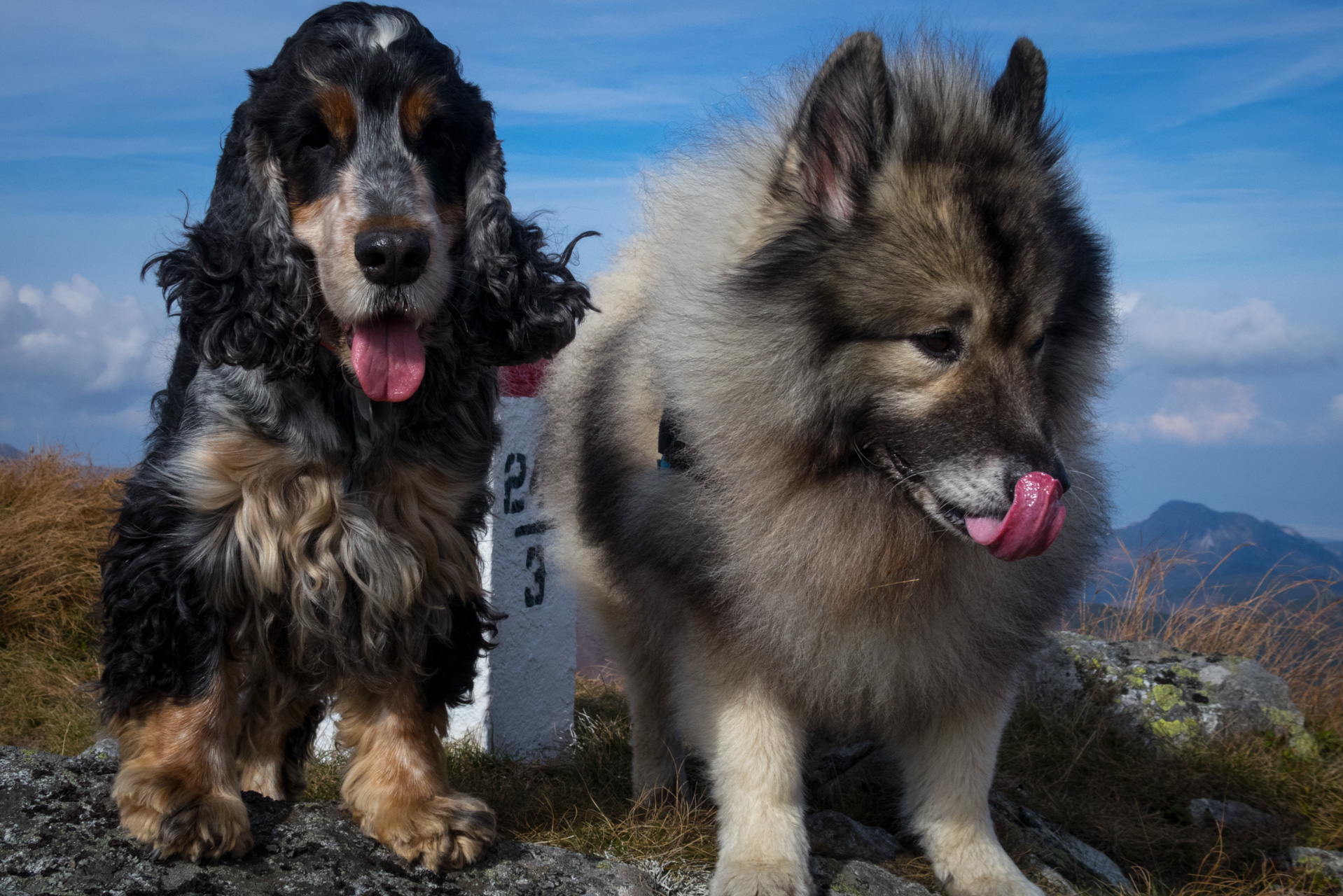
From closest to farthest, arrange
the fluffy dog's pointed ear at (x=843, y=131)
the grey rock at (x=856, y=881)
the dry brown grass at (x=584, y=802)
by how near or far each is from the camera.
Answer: the fluffy dog's pointed ear at (x=843, y=131) → the grey rock at (x=856, y=881) → the dry brown grass at (x=584, y=802)

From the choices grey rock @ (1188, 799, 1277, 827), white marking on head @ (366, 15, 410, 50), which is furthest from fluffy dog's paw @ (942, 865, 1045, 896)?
white marking on head @ (366, 15, 410, 50)

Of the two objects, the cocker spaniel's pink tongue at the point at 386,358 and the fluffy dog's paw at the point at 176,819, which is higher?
the cocker spaniel's pink tongue at the point at 386,358

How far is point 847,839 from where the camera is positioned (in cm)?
357

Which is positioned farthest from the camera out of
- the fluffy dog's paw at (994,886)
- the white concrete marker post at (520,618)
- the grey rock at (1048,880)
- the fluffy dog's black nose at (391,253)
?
the white concrete marker post at (520,618)

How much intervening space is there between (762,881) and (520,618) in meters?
2.48

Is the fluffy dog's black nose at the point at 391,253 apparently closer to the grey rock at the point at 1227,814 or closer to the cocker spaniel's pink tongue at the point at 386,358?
the cocker spaniel's pink tongue at the point at 386,358

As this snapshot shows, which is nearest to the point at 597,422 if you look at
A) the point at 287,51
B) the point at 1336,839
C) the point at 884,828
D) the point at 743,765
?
the point at 743,765

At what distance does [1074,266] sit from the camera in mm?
3088

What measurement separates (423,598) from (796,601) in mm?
1074

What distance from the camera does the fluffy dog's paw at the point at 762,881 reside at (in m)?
3.00

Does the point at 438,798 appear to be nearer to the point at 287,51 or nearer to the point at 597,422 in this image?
the point at 597,422

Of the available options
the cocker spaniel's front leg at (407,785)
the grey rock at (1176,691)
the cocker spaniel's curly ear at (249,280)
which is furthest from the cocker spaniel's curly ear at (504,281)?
the grey rock at (1176,691)

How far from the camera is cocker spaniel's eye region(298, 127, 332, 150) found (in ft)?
8.69

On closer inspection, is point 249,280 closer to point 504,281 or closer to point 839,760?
point 504,281
